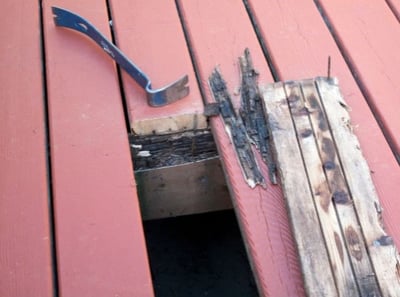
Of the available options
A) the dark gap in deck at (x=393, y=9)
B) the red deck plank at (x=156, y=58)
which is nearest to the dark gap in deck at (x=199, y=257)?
the red deck plank at (x=156, y=58)

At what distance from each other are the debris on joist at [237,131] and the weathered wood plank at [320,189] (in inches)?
4.8

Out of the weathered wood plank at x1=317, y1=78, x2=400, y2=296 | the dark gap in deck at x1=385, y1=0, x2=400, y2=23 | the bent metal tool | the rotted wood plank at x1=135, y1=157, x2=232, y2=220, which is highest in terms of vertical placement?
the dark gap in deck at x1=385, y1=0, x2=400, y2=23

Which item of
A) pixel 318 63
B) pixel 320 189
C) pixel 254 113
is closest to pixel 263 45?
pixel 318 63

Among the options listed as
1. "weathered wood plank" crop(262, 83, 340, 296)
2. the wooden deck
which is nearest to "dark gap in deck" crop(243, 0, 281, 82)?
the wooden deck

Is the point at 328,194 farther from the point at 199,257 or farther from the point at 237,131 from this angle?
the point at 199,257

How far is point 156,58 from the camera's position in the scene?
151cm

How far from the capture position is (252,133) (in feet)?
4.37

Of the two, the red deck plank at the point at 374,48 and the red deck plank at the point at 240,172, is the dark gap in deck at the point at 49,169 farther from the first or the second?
the red deck plank at the point at 374,48

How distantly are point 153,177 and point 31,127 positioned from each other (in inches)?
14.1

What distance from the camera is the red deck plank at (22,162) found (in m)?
1.10

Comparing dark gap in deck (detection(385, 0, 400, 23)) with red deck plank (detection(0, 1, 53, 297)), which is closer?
red deck plank (detection(0, 1, 53, 297))

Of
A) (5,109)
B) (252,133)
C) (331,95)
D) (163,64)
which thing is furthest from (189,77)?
(5,109)

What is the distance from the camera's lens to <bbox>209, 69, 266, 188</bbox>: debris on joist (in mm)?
1253

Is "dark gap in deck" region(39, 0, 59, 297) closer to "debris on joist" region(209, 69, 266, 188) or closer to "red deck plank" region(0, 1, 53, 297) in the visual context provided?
"red deck plank" region(0, 1, 53, 297)
